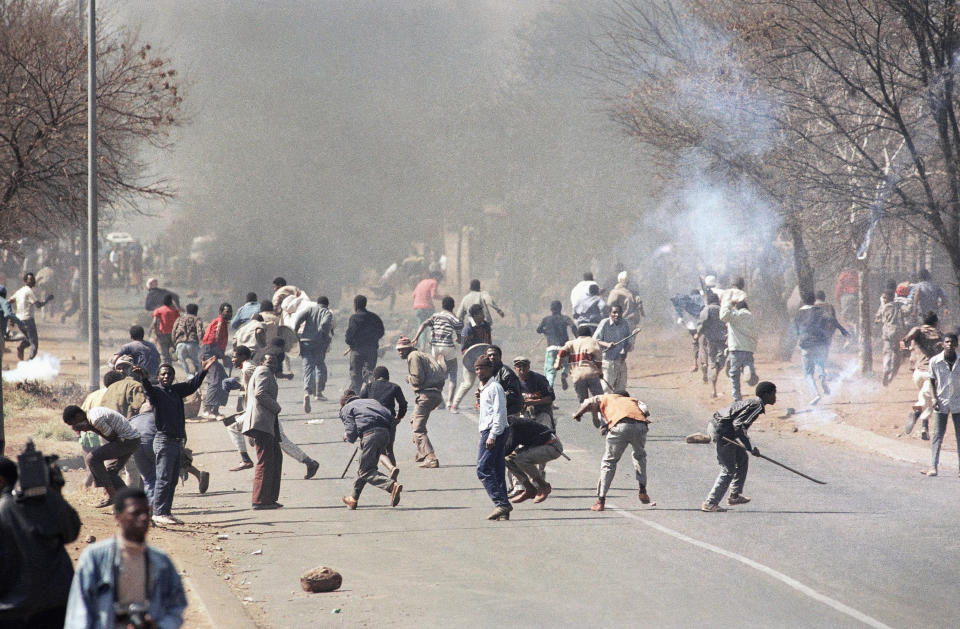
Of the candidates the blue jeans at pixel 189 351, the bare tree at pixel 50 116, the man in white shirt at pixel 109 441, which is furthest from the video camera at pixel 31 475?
the blue jeans at pixel 189 351

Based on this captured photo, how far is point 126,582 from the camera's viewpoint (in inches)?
182

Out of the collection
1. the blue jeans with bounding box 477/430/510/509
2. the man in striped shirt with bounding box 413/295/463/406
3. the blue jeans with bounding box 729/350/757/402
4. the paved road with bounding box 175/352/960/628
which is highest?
the man in striped shirt with bounding box 413/295/463/406

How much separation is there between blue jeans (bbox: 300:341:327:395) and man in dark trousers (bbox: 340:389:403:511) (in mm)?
6475

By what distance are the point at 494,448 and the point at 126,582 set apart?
5.81 m

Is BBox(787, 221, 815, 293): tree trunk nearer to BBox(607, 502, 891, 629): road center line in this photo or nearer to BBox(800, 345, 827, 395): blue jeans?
BBox(800, 345, 827, 395): blue jeans

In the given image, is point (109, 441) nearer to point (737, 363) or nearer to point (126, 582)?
point (126, 582)

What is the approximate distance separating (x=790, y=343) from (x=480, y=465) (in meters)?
13.9

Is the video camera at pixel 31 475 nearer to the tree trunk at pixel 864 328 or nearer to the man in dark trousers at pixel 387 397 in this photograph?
the man in dark trousers at pixel 387 397

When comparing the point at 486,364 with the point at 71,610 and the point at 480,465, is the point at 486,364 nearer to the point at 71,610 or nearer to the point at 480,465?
the point at 480,465

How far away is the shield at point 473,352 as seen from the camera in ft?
52.1

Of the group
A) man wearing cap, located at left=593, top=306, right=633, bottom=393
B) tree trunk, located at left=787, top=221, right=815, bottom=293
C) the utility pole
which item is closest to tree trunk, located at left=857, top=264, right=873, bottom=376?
tree trunk, located at left=787, top=221, right=815, bottom=293

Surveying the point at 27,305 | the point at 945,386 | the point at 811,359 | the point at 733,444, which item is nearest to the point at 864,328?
the point at 811,359

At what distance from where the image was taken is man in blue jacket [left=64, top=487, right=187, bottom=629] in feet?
14.9

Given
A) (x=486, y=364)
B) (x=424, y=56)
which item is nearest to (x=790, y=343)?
(x=486, y=364)
